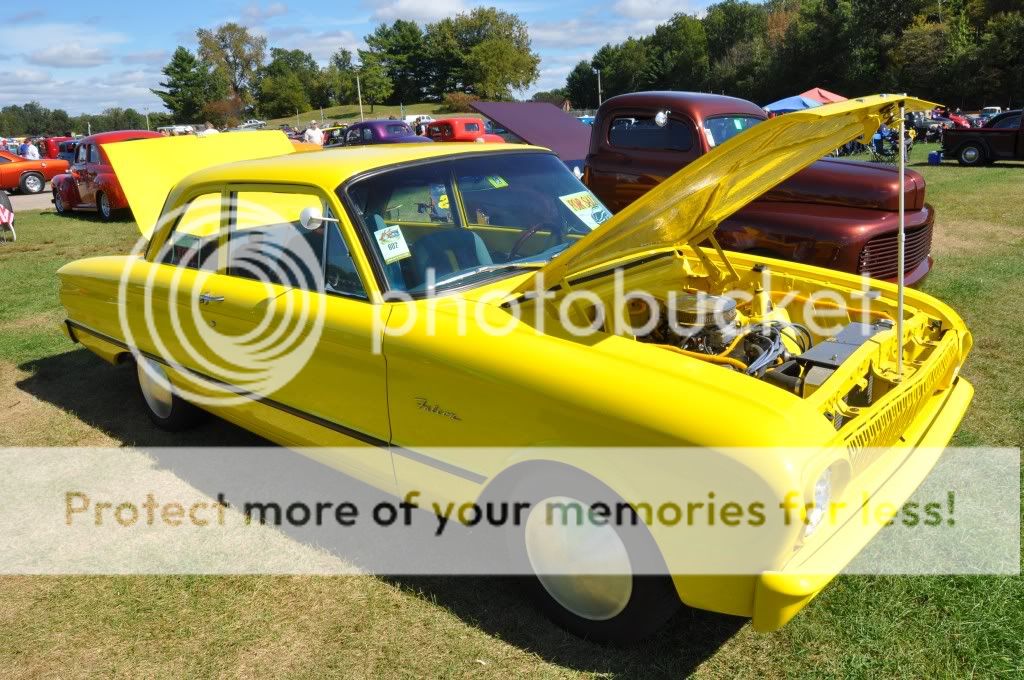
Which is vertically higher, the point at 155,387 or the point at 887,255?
the point at 887,255

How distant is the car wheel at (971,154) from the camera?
17062 mm

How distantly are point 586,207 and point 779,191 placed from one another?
299 cm

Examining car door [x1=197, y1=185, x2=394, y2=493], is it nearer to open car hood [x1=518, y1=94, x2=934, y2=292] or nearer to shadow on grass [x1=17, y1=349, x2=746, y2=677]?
shadow on grass [x1=17, y1=349, x2=746, y2=677]

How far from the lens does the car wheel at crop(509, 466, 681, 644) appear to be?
2230 mm

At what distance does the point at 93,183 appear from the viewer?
14008 millimetres

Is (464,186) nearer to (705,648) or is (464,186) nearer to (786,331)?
(786,331)

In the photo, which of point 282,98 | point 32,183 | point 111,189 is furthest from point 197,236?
point 282,98

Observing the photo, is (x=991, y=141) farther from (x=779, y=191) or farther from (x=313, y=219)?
(x=313, y=219)

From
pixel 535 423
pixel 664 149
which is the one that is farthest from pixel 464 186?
pixel 664 149

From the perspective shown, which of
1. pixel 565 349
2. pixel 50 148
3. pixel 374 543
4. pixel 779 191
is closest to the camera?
pixel 565 349

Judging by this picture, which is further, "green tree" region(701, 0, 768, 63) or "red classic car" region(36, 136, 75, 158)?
"green tree" region(701, 0, 768, 63)

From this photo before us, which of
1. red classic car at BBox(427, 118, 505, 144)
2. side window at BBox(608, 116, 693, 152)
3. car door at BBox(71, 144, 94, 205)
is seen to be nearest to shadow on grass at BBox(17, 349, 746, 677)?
side window at BBox(608, 116, 693, 152)

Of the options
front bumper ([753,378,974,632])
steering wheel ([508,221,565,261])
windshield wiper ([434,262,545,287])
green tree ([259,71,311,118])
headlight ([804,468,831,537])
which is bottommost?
front bumper ([753,378,974,632])

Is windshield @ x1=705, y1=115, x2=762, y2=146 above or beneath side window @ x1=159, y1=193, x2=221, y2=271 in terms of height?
above
